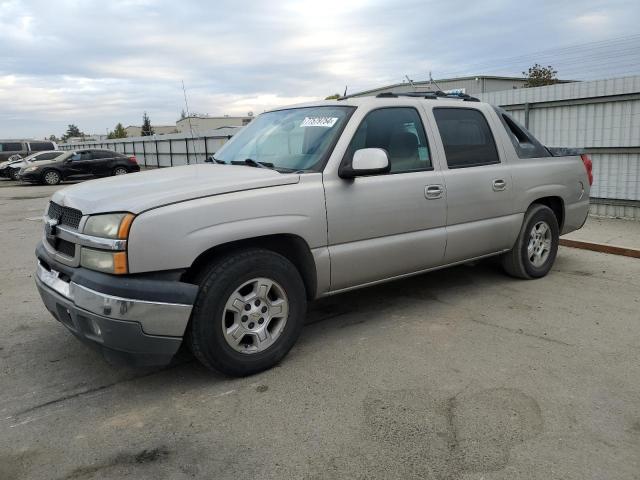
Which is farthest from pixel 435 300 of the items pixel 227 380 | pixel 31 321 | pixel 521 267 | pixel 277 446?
pixel 31 321

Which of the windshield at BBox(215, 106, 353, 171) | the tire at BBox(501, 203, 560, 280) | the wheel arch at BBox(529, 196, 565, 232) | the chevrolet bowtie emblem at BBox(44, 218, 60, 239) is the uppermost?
the windshield at BBox(215, 106, 353, 171)

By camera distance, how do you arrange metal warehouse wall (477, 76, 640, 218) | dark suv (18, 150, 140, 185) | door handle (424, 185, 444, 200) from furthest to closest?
dark suv (18, 150, 140, 185) → metal warehouse wall (477, 76, 640, 218) → door handle (424, 185, 444, 200)

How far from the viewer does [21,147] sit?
1176 inches

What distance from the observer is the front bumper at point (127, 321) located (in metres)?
3.05

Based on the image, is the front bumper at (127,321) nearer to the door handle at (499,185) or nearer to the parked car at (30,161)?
the door handle at (499,185)

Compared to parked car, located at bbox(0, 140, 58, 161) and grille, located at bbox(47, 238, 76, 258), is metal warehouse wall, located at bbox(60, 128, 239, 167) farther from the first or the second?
grille, located at bbox(47, 238, 76, 258)

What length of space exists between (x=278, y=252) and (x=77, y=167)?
73.9 ft

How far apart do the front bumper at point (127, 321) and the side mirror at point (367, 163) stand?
138 centimetres

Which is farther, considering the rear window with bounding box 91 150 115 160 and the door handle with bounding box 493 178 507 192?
the rear window with bounding box 91 150 115 160

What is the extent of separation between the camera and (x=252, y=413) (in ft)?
10.3

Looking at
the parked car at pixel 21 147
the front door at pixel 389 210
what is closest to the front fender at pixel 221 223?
the front door at pixel 389 210

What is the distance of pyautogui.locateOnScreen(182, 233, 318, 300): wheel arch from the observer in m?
3.36

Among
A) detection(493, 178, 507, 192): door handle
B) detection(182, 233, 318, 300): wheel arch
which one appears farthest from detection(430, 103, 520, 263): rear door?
detection(182, 233, 318, 300): wheel arch

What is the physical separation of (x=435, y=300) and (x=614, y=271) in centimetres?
247
